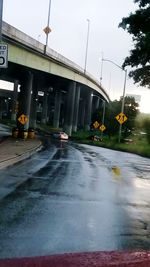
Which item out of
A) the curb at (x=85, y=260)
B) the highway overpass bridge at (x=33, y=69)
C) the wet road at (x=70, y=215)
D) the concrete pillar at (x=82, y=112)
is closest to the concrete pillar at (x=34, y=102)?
the highway overpass bridge at (x=33, y=69)

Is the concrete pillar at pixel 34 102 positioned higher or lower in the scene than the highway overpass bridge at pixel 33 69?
lower

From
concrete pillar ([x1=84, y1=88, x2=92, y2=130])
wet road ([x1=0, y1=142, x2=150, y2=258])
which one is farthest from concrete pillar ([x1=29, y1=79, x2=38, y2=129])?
wet road ([x1=0, y1=142, x2=150, y2=258])

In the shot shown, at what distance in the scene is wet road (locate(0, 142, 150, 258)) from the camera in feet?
26.9

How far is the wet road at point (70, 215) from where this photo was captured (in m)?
8.21

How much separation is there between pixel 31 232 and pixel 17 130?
58.0 meters

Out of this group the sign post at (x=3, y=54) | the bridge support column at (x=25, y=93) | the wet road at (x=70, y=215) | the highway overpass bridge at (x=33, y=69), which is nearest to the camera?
the wet road at (x=70, y=215)

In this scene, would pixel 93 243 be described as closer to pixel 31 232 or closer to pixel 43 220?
pixel 31 232

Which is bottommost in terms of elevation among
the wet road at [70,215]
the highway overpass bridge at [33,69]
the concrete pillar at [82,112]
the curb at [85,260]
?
the wet road at [70,215]

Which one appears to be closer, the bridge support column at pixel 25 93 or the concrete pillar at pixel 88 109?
the bridge support column at pixel 25 93

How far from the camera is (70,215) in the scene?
437 inches

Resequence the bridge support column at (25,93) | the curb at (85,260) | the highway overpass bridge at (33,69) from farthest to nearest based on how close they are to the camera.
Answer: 1. the bridge support column at (25,93)
2. the highway overpass bridge at (33,69)
3. the curb at (85,260)

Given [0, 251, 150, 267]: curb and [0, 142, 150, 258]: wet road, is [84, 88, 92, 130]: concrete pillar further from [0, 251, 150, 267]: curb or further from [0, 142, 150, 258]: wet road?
[0, 251, 150, 267]: curb

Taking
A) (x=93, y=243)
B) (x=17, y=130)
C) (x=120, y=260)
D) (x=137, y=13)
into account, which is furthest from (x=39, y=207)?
(x=17, y=130)

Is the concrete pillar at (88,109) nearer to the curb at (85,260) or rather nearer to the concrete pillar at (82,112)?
the concrete pillar at (82,112)
